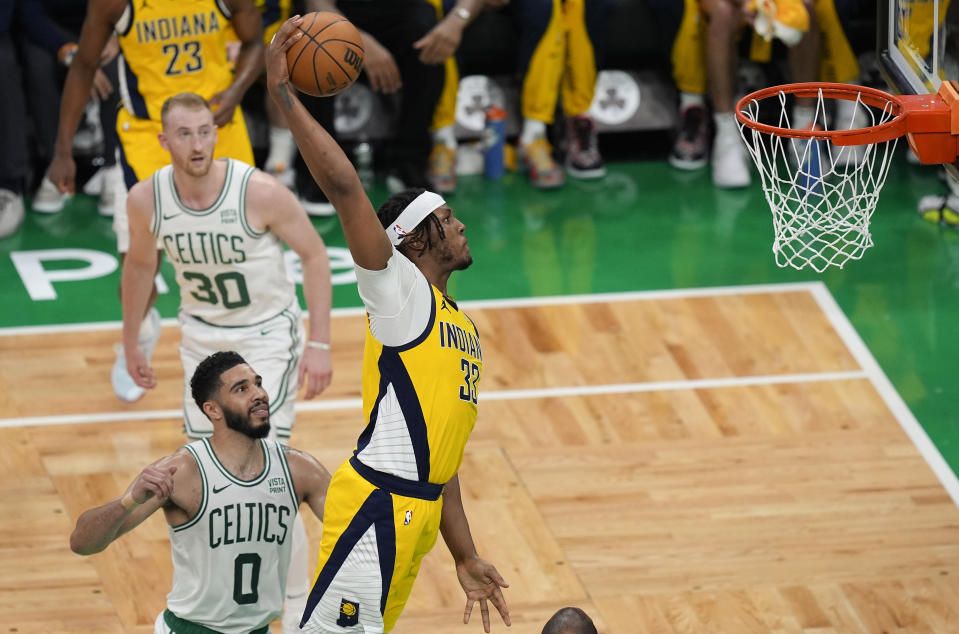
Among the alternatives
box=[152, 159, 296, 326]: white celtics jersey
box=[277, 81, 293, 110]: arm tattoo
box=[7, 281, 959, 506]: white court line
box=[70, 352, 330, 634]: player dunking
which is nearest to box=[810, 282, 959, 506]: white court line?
box=[7, 281, 959, 506]: white court line

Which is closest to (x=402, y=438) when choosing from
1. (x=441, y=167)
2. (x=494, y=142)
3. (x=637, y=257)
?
(x=637, y=257)

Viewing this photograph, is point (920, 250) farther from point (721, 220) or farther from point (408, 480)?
point (408, 480)

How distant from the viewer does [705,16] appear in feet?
34.4

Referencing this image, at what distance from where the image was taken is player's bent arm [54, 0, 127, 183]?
7344 millimetres

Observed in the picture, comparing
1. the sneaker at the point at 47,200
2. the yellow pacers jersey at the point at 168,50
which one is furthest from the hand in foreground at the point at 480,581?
the sneaker at the point at 47,200

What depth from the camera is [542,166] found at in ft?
34.3

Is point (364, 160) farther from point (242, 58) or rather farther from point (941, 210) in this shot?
point (941, 210)

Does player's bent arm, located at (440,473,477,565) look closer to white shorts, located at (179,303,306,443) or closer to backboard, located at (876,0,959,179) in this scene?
white shorts, located at (179,303,306,443)

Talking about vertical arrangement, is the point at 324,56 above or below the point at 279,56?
below

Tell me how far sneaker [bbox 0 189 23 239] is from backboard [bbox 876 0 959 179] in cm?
572

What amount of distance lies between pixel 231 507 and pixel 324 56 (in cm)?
151

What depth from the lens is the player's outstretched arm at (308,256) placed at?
6.05m

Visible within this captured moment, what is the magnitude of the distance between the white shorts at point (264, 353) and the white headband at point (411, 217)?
165 cm

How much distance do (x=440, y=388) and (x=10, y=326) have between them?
4785 millimetres
